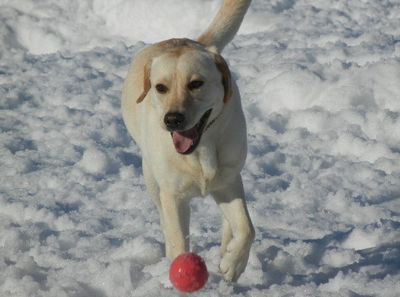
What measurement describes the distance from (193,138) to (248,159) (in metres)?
2.12

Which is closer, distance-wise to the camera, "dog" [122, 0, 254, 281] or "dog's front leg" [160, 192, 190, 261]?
"dog" [122, 0, 254, 281]

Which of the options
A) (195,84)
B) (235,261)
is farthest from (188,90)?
(235,261)

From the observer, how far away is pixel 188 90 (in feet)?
11.2

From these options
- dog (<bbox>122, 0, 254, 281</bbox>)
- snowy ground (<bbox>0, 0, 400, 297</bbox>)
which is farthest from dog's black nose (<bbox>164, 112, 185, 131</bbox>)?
snowy ground (<bbox>0, 0, 400, 297</bbox>)

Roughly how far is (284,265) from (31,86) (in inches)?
156

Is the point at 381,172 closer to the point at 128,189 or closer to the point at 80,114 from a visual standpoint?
the point at 128,189

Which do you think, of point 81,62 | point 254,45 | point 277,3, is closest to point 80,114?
point 81,62

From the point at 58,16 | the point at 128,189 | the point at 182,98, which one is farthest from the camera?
the point at 58,16

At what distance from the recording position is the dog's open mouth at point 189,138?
136 inches

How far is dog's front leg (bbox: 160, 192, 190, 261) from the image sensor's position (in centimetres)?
375

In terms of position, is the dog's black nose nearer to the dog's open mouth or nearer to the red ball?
the dog's open mouth

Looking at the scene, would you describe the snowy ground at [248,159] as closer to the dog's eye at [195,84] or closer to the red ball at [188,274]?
the red ball at [188,274]

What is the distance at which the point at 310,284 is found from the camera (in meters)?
3.78

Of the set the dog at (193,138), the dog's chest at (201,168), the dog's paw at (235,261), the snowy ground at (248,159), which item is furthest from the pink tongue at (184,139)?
the snowy ground at (248,159)
